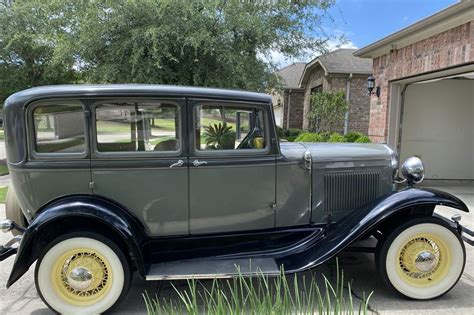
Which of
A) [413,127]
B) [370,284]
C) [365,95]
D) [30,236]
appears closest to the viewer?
[30,236]

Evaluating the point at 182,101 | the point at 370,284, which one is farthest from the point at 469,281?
the point at 182,101

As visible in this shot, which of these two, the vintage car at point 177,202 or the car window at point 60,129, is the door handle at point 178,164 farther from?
the car window at point 60,129

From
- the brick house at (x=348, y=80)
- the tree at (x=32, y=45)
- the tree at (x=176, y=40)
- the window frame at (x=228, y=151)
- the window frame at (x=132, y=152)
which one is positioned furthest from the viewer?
the brick house at (x=348, y=80)

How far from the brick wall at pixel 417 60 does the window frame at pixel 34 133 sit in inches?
240

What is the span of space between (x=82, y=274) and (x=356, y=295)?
2.44 meters

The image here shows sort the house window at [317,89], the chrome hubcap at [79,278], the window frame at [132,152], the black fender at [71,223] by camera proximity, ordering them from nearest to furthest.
Answer: 1. the black fender at [71,223]
2. the chrome hubcap at [79,278]
3. the window frame at [132,152]
4. the house window at [317,89]

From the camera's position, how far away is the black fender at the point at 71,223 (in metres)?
3.00

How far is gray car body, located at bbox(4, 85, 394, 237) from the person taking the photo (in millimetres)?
3211

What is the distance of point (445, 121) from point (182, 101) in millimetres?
8324

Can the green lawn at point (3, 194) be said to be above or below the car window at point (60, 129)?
below

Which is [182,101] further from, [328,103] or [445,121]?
[328,103]

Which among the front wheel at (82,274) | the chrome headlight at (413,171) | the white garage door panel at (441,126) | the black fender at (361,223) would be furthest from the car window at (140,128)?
the white garage door panel at (441,126)

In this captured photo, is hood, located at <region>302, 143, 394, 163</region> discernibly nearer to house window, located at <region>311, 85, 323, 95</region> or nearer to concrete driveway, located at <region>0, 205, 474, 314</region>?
concrete driveway, located at <region>0, 205, 474, 314</region>

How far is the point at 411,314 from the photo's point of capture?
10.2 ft
